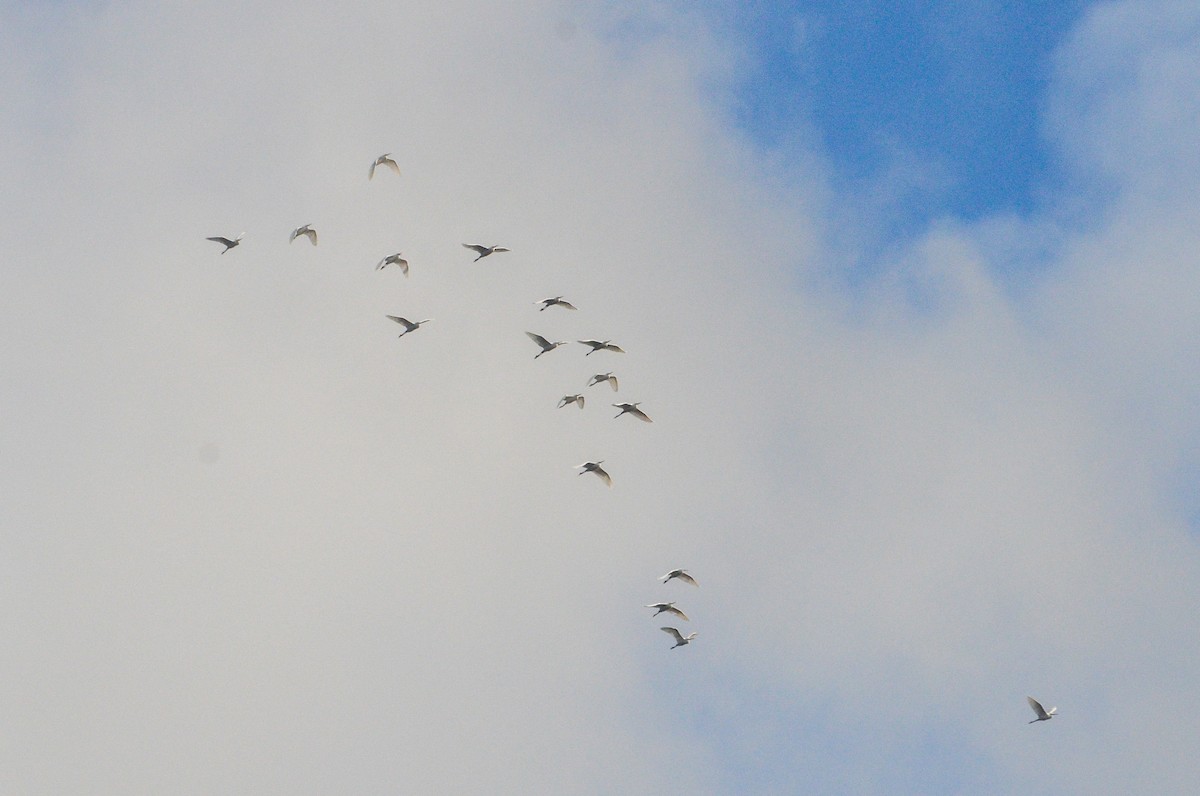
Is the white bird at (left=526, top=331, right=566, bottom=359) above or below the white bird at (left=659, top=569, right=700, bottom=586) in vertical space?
above

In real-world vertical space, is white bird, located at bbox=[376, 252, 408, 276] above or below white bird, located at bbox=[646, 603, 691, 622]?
above

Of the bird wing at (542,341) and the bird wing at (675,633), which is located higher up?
the bird wing at (542,341)

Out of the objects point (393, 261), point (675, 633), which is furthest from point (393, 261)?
point (675, 633)

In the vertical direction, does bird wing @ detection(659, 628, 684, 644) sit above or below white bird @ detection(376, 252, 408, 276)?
below

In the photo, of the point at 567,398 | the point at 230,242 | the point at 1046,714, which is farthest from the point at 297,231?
the point at 1046,714

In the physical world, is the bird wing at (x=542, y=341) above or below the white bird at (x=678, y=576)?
above

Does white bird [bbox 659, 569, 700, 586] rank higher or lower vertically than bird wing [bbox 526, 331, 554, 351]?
lower

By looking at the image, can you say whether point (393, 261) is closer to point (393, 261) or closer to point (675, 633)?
point (393, 261)

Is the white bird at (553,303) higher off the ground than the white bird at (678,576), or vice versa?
the white bird at (553,303)

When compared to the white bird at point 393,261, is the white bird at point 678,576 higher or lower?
lower

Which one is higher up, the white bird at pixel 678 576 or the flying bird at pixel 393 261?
the flying bird at pixel 393 261

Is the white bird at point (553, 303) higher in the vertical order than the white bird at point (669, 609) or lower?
higher

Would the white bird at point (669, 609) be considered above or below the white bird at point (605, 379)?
below

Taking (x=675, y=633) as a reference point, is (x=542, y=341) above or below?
above
